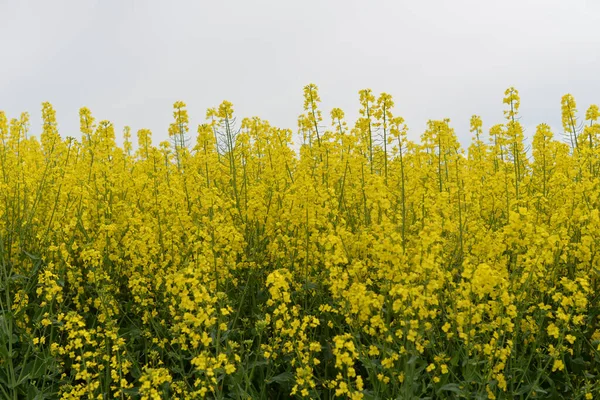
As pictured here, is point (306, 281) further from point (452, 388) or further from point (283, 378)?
point (452, 388)

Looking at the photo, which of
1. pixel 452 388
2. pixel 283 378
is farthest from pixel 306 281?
pixel 452 388

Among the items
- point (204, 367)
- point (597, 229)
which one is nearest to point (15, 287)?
point (204, 367)

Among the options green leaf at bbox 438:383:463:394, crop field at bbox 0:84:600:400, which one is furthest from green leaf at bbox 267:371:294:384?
green leaf at bbox 438:383:463:394

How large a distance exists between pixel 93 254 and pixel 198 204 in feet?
3.53

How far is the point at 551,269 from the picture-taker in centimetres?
394

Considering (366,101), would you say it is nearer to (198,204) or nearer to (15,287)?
(198,204)

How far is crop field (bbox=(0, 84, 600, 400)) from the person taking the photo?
3.23m

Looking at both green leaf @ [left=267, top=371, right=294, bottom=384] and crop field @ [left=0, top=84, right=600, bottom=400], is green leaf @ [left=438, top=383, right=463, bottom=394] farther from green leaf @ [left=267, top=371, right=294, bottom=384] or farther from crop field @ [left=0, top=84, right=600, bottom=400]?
green leaf @ [left=267, top=371, right=294, bottom=384]

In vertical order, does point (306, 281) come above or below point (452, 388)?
above

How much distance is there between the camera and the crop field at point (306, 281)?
127 inches

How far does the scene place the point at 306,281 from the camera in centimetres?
400

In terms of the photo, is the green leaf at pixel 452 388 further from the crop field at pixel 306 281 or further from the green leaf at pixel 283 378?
the green leaf at pixel 283 378

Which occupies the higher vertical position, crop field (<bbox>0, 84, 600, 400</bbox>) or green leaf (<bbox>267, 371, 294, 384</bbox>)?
crop field (<bbox>0, 84, 600, 400</bbox>)

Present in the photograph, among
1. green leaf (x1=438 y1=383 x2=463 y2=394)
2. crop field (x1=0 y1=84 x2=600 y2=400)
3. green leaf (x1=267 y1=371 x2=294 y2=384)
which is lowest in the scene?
green leaf (x1=438 y1=383 x2=463 y2=394)
